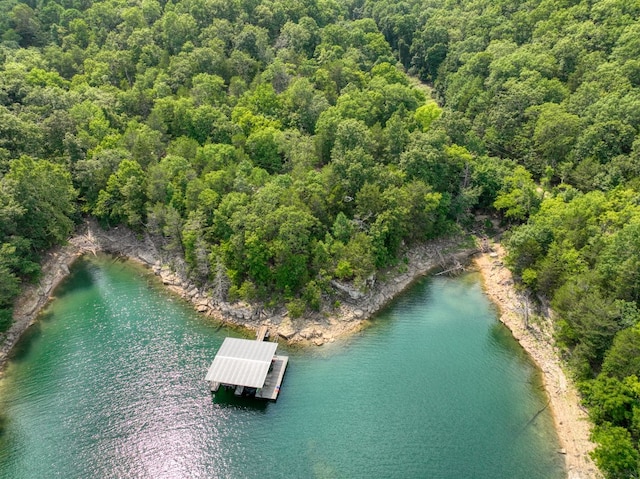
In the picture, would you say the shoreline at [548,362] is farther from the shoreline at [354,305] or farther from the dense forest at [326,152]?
the dense forest at [326,152]

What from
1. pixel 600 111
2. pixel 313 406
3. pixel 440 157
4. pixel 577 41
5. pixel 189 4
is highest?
pixel 577 41

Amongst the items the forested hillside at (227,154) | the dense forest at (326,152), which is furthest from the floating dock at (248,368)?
the dense forest at (326,152)

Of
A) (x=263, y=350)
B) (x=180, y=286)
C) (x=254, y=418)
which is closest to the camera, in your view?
(x=254, y=418)

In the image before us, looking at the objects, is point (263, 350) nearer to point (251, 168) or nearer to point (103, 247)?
point (251, 168)

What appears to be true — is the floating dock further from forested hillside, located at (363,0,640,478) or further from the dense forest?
forested hillside, located at (363,0,640,478)

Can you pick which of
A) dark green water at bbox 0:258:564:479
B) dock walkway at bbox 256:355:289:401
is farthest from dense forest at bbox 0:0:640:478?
dock walkway at bbox 256:355:289:401

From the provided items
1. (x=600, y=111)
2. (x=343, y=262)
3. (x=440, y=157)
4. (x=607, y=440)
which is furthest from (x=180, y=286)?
(x=600, y=111)
